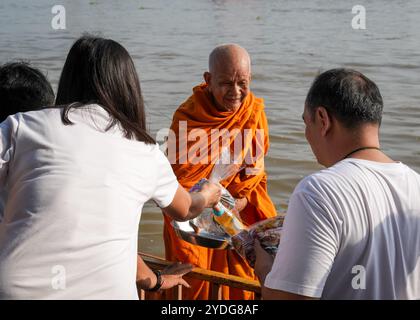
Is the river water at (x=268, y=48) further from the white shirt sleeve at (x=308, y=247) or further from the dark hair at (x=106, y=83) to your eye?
the white shirt sleeve at (x=308, y=247)

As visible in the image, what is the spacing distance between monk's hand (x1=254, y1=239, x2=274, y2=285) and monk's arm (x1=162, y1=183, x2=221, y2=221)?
1.03ft

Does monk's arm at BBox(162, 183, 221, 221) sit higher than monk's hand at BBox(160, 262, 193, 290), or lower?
higher

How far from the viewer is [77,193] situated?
240 cm

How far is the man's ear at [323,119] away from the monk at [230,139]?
2.13 meters

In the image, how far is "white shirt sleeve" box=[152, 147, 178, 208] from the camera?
2.67 metres

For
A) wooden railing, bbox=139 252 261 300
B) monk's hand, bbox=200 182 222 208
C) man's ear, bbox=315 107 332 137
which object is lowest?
wooden railing, bbox=139 252 261 300

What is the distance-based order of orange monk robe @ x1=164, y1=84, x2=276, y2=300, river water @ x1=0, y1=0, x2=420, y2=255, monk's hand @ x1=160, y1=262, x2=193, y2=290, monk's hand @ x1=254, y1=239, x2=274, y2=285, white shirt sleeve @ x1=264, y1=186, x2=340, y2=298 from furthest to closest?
river water @ x1=0, y1=0, x2=420, y2=255 < orange monk robe @ x1=164, y1=84, x2=276, y2=300 < monk's hand @ x1=160, y1=262, x2=193, y2=290 < monk's hand @ x1=254, y1=239, x2=274, y2=285 < white shirt sleeve @ x1=264, y1=186, x2=340, y2=298

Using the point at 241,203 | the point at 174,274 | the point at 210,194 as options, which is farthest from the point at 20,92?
the point at 241,203

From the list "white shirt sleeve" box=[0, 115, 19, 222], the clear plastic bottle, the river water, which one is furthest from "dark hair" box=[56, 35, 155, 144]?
the river water

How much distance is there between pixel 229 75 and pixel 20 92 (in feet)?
6.19

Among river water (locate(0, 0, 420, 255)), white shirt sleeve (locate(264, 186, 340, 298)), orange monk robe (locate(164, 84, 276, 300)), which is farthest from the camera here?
river water (locate(0, 0, 420, 255))

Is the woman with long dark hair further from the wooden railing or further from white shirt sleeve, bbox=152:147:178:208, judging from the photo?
the wooden railing

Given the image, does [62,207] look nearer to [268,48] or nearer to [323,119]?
[323,119]

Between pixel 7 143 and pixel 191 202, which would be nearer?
pixel 7 143
